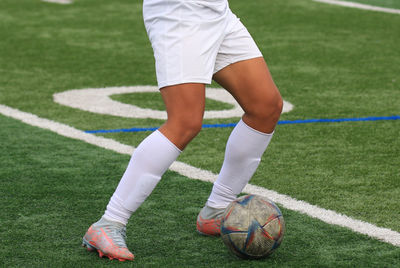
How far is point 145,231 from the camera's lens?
13.7 feet

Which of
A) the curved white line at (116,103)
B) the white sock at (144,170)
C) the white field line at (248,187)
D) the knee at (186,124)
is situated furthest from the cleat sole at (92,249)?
the curved white line at (116,103)

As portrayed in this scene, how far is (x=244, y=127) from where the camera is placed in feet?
13.2

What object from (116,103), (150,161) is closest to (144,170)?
(150,161)

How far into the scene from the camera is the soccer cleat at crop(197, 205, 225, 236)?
4059mm

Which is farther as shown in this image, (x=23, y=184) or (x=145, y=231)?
(x=23, y=184)

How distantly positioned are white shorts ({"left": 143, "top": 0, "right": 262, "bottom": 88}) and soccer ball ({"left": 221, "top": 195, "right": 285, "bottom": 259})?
0.59m

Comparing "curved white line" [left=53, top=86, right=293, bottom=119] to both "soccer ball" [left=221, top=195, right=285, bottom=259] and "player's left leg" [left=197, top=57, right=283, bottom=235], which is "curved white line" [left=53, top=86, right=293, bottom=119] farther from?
"soccer ball" [left=221, top=195, right=285, bottom=259]

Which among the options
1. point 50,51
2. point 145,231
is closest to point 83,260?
point 145,231

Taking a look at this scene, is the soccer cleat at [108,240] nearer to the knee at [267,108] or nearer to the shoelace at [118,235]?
the shoelace at [118,235]

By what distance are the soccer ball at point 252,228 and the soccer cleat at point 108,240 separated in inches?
17.5

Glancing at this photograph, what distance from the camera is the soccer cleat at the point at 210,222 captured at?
4059 mm

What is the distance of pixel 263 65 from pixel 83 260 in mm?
1197

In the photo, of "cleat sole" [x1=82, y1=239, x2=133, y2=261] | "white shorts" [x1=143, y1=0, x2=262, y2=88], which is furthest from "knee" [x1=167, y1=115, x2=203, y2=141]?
"cleat sole" [x1=82, y1=239, x2=133, y2=261]

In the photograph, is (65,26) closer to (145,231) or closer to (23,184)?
(23,184)
